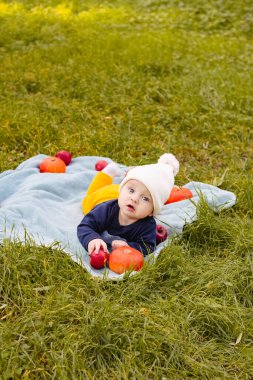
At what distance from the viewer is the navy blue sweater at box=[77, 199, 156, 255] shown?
3.70 m

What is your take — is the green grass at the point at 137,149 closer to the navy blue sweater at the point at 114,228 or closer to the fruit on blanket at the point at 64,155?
the navy blue sweater at the point at 114,228

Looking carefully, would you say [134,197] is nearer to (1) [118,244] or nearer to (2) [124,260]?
(1) [118,244]


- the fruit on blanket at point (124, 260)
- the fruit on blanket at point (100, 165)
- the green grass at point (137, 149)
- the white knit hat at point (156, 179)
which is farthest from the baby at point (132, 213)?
the fruit on blanket at point (100, 165)

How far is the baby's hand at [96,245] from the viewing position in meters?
3.48

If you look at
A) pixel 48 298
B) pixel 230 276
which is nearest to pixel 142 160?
pixel 230 276

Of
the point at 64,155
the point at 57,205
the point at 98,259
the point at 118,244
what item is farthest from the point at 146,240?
the point at 64,155

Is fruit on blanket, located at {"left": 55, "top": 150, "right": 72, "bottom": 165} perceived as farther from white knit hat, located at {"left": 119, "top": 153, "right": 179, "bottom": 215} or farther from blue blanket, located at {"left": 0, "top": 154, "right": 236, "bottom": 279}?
white knit hat, located at {"left": 119, "top": 153, "right": 179, "bottom": 215}

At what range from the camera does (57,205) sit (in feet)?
14.1

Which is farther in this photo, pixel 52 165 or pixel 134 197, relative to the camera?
pixel 52 165

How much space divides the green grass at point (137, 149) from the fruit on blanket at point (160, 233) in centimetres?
14

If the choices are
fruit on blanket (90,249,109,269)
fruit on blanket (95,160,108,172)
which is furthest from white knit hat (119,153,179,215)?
fruit on blanket (95,160,108,172)

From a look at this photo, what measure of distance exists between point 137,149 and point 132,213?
195 cm

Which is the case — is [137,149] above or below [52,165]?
below

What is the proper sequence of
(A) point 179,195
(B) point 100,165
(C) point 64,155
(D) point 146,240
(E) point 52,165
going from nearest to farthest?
(D) point 146,240, (A) point 179,195, (E) point 52,165, (B) point 100,165, (C) point 64,155
